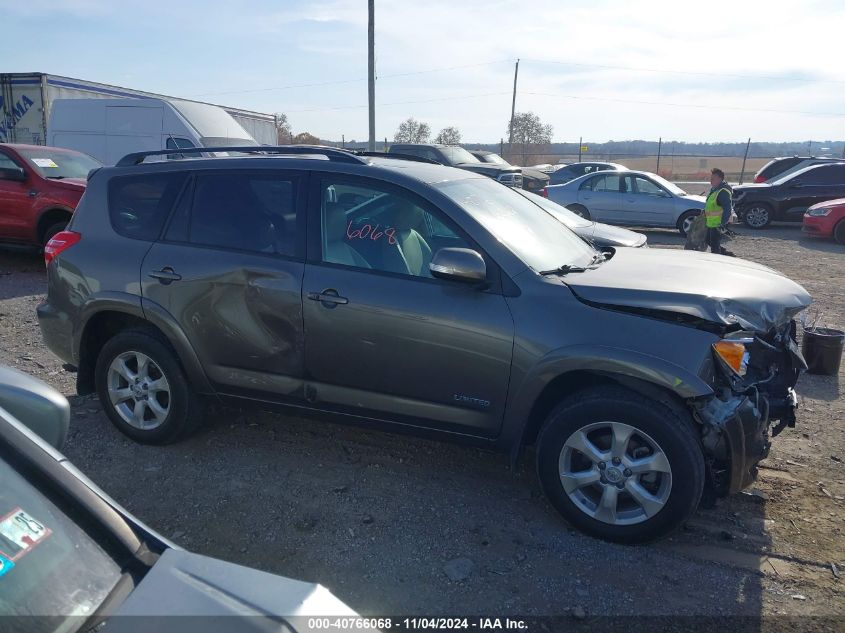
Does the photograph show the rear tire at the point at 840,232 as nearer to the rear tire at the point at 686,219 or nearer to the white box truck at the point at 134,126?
the rear tire at the point at 686,219

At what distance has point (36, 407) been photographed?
190 centimetres

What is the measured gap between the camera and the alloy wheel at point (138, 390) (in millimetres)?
4215

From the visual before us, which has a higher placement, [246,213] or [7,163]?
[7,163]

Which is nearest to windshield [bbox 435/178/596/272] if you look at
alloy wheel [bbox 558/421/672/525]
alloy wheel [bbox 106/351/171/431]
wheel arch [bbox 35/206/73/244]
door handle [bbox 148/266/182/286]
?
alloy wheel [bbox 558/421/672/525]

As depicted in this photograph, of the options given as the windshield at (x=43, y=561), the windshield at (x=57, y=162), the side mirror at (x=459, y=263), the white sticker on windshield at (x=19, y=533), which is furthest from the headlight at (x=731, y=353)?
the windshield at (x=57, y=162)

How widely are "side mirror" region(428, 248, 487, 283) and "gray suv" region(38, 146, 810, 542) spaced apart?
0.4 inches

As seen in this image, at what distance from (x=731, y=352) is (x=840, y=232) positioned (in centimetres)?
1331

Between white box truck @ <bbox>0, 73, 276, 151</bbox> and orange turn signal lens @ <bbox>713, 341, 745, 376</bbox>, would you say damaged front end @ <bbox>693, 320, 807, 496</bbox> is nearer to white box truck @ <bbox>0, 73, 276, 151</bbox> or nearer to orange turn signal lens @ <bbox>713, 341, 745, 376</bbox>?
orange turn signal lens @ <bbox>713, 341, 745, 376</bbox>

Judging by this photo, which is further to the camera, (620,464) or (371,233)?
(371,233)

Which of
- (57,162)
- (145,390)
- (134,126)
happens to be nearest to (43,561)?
(145,390)

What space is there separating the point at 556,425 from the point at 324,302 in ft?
4.64

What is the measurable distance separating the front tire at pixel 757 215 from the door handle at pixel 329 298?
625 inches

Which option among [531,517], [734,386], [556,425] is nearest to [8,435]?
Result: [556,425]

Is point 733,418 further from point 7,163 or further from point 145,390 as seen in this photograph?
point 7,163
